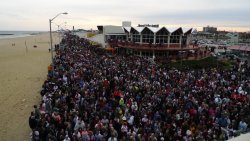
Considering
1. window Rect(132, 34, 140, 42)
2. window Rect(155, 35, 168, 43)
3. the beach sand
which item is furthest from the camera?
window Rect(132, 34, 140, 42)

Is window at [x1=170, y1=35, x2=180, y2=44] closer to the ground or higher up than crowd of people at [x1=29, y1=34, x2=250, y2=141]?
higher up

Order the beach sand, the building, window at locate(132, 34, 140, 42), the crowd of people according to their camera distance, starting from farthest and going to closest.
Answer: window at locate(132, 34, 140, 42), the building, the beach sand, the crowd of people

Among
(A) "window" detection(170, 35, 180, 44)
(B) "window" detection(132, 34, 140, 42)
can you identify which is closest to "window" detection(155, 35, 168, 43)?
(A) "window" detection(170, 35, 180, 44)

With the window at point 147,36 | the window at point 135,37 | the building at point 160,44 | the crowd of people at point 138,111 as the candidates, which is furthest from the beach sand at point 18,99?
the window at point 135,37

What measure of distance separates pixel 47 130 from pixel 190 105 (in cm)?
816

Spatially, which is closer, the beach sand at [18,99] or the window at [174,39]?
Result: the beach sand at [18,99]

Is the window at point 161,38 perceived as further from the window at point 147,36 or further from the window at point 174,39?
the window at point 174,39

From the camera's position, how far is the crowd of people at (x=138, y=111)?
43.7ft

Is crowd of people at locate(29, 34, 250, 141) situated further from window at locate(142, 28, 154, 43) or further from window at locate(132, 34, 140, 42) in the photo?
window at locate(132, 34, 140, 42)

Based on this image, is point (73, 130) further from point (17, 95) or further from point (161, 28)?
point (161, 28)

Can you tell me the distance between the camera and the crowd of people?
13.3 metres

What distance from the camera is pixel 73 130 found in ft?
45.6

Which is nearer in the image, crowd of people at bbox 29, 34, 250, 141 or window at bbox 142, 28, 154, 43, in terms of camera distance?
crowd of people at bbox 29, 34, 250, 141

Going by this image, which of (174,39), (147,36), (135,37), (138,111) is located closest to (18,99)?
(138,111)
